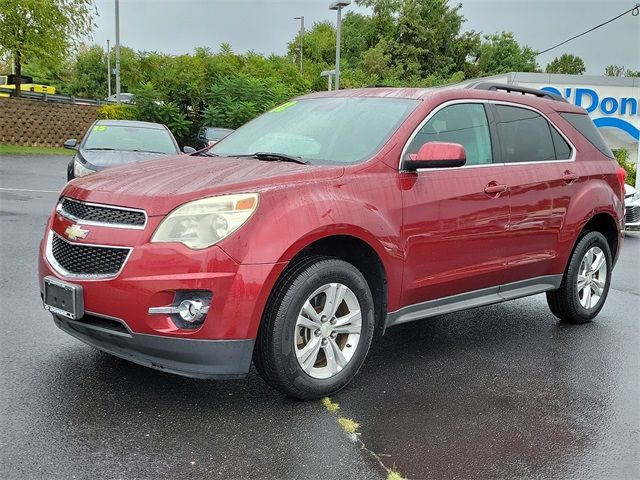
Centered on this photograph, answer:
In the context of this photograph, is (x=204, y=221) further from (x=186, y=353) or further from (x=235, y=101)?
(x=235, y=101)

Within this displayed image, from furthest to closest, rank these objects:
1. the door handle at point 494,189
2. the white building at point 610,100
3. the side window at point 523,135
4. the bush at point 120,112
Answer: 1. the bush at point 120,112
2. the white building at point 610,100
3. the side window at point 523,135
4. the door handle at point 494,189

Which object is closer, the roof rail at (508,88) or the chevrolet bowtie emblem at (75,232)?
the chevrolet bowtie emblem at (75,232)

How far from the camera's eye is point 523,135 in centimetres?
→ 517

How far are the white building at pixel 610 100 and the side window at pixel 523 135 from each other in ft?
59.4

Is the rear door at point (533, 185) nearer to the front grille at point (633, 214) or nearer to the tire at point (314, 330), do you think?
the tire at point (314, 330)

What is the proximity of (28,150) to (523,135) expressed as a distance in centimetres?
2386

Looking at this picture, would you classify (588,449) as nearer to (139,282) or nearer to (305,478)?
(305,478)

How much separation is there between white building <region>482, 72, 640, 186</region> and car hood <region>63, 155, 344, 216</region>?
2006 centimetres

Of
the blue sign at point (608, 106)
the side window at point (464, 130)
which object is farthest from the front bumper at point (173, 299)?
the blue sign at point (608, 106)

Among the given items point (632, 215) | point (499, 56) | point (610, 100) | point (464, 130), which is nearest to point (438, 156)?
point (464, 130)

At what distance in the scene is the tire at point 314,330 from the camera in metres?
3.53

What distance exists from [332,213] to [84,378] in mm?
1762

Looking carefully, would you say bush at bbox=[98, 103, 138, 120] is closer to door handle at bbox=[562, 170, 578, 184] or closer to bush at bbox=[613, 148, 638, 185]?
bush at bbox=[613, 148, 638, 185]

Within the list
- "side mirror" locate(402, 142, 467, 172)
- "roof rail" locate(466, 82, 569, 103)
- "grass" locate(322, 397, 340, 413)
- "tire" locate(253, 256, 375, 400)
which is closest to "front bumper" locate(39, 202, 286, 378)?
"tire" locate(253, 256, 375, 400)
